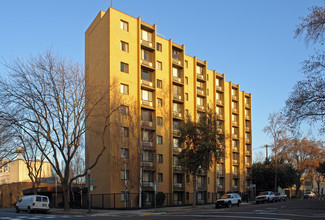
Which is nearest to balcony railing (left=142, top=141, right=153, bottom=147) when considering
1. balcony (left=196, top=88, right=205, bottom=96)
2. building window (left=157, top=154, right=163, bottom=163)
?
building window (left=157, top=154, right=163, bottom=163)

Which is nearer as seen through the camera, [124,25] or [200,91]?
[124,25]

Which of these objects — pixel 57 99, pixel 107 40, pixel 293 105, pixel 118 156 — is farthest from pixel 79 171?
pixel 293 105

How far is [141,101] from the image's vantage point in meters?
46.9

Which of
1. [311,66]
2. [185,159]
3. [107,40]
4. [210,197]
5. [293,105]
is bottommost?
[210,197]

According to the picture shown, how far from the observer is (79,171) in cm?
6350

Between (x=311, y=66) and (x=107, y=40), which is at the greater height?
(x=107, y=40)

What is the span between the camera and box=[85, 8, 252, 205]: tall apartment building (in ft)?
140

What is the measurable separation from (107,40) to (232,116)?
34.2 metres

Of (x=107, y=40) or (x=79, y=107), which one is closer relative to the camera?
(x=79, y=107)

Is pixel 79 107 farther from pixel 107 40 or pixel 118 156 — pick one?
pixel 107 40

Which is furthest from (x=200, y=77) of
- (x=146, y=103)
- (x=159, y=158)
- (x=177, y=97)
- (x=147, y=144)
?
(x=147, y=144)

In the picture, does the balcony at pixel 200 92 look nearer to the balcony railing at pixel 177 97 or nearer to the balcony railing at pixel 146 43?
the balcony railing at pixel 177 97

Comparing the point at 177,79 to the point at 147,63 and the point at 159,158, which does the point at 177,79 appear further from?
the point at 159,158

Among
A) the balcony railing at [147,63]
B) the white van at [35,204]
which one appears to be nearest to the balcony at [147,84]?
the balcony railing at [147,63]
